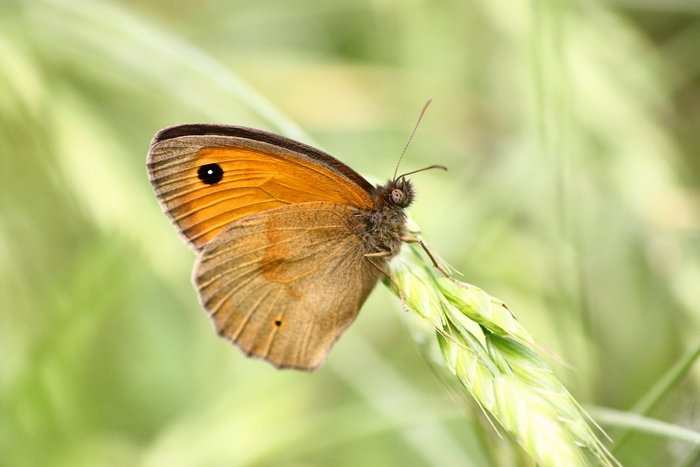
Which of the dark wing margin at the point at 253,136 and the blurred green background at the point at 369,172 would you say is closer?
the dark wing margin at the point at 253,136

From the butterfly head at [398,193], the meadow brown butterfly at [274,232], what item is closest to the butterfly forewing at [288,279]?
the meadow brown butterfly at [274,232]

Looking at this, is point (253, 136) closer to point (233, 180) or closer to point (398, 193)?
point (233, 180)

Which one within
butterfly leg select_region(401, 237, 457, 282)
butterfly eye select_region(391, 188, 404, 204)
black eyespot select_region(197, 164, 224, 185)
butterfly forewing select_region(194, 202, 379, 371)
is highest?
butterfly eye select_region(391, 188, 404, 204)

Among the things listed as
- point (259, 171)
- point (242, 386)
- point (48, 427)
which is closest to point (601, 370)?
point (242, 386)

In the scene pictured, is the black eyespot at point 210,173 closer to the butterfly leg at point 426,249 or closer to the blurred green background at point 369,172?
the blurred green background at point 369,172

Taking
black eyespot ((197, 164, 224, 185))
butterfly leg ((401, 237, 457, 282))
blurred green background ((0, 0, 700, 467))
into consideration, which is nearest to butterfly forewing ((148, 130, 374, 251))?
black eyespot ((197, 164, 224, 185))

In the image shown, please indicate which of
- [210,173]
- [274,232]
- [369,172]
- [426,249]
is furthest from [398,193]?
[369,172]

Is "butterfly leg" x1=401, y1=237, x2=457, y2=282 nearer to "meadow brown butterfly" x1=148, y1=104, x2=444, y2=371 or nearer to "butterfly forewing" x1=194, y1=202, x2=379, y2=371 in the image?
"meadow brown butterfly" x1=148, y1=104, x2=444, y2=371
